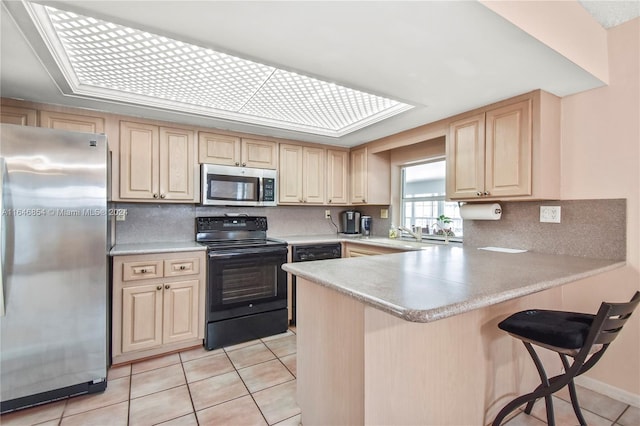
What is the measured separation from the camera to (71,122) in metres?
2.40

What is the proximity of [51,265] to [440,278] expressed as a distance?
7.32 ft

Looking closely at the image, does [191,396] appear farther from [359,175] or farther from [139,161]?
[359,175]

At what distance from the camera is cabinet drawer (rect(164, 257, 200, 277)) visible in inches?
98.2

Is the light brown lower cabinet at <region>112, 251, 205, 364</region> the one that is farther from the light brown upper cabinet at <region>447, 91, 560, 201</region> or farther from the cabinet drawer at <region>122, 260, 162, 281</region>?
the light brown upper cabinet at <region>447, 91, 560, 201</region>

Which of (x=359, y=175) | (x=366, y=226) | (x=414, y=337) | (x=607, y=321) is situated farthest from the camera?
(x=366, y=226)

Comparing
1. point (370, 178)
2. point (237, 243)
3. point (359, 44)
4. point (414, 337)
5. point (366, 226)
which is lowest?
point (414, 337)

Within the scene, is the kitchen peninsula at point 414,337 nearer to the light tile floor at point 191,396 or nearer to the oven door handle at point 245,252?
the light tile floor at point 191,396

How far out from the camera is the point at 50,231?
1826 mm

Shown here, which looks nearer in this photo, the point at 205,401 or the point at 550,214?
the point at 205,401

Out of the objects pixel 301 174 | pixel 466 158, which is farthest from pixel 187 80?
pixel 466 158

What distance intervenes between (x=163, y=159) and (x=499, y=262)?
2806mm

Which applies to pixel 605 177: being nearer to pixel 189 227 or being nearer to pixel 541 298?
pixel 541 298

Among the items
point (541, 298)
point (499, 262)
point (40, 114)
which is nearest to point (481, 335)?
point (499, 262)

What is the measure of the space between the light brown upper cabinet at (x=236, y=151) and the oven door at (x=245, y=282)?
0.95 metres
